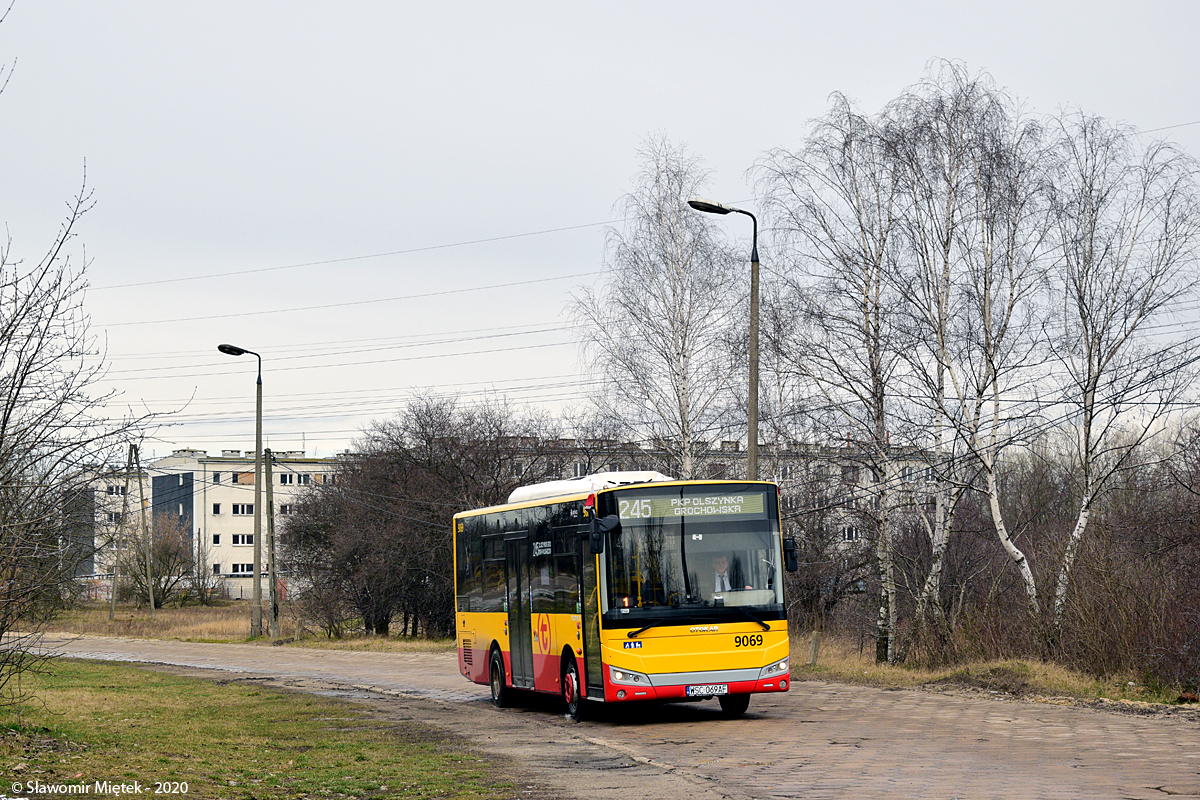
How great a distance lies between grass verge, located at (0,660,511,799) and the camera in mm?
10414

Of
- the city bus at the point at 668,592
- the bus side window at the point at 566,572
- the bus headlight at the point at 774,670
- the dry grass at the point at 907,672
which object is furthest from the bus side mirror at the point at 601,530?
the dry grass at the point at 907,672

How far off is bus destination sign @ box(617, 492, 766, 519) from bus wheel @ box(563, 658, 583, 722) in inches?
96.6

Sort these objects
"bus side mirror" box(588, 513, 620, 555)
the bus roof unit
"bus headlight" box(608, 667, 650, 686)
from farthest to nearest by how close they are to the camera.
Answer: the bus roof unit, "bus side mirror" box(588, 513, 620, 555), "bus headlight" box(608, 667, 650, 686)

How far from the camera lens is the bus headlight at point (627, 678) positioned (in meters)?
16.4

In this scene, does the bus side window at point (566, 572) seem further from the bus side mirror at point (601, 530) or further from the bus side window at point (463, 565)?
the bus side window at point (463, 565)

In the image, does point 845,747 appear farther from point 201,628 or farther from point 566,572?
point 201,628

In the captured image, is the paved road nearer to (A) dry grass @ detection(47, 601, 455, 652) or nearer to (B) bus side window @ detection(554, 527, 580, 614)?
(B) bus side window @ detection(554, 527, 580, 614)

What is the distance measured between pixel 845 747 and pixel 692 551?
13.8 ft

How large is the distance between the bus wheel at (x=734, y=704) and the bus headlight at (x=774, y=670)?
0.76 metres

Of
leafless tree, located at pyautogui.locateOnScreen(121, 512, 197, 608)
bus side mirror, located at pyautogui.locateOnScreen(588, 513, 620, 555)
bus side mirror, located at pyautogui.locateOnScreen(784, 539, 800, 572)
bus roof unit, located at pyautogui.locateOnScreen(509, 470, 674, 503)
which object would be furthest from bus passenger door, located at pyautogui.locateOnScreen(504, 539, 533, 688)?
leafless tree, located at pyautogui.locateOnScreen(121, 512, 197, 608)

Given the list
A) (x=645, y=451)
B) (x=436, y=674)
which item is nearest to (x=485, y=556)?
(x=436, y=674)

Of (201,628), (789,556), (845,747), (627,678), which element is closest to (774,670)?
(789,556)

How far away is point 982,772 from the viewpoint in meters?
11.2

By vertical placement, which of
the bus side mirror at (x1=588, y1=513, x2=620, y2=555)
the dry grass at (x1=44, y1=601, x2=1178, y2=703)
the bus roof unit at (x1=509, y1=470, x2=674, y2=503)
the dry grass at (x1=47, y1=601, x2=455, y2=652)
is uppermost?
the bus roof unit at (x1=509, y1=470, x2=674, y2=503)
